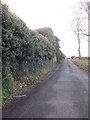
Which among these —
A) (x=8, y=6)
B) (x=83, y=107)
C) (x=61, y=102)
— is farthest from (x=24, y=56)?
(x=83, y=107)

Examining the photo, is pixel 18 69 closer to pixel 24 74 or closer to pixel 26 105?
pixel 24 74

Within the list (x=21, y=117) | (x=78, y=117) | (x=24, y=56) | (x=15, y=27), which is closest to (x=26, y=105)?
(x=21, y=117)

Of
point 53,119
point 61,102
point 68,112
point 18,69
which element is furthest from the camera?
point 18,69

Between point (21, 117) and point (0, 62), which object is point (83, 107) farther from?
point (0, 62)

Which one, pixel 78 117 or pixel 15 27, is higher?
pixel 15 27

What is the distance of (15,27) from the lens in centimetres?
1316

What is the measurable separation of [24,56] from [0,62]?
205 inches

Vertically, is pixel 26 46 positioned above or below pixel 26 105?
Answer: above

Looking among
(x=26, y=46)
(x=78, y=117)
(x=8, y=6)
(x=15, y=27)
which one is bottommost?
(x=78, y=117)

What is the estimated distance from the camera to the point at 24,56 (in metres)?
15.2

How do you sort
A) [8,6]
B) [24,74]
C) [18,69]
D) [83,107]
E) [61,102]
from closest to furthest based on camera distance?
[83,107] → [61,102] → [8,6] → [18,69] → [24,74]

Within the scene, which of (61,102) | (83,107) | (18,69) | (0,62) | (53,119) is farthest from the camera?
(18,69)

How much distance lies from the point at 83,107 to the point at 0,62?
4.15 metres

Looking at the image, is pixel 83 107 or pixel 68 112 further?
pixel 83 107
